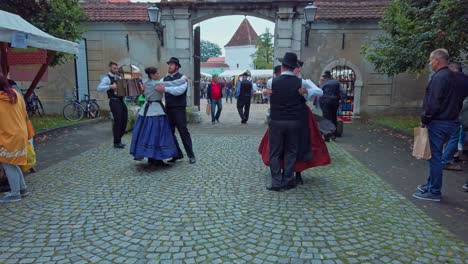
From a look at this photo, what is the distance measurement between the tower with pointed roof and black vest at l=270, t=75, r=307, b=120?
5466cm

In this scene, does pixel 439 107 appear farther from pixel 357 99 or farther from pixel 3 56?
pixel 357 99

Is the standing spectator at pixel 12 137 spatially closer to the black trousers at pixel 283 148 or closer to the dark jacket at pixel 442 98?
the black trousers at pixel 283 148

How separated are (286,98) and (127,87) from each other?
12.8 feet

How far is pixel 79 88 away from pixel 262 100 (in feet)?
41.7

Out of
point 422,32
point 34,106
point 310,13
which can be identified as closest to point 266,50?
point 310,13

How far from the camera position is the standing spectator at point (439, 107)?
162 inches

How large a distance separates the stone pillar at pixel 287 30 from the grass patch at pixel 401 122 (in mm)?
3850

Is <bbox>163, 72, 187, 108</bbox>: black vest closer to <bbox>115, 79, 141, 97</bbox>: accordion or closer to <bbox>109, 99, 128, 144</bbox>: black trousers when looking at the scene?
<bbox>115, 79, 141, 97</bbox>: accordion

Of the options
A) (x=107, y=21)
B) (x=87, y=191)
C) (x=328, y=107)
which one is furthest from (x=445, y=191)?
(x=107, y=21)

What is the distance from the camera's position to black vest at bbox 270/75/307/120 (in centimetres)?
453

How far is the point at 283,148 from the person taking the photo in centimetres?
482

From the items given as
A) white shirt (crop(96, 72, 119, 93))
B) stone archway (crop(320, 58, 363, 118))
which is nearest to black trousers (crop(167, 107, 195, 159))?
white shirt (crop(96, 72, 119, 93))

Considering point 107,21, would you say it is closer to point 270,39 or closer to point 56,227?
point 56,227

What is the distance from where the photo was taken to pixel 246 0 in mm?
11211
